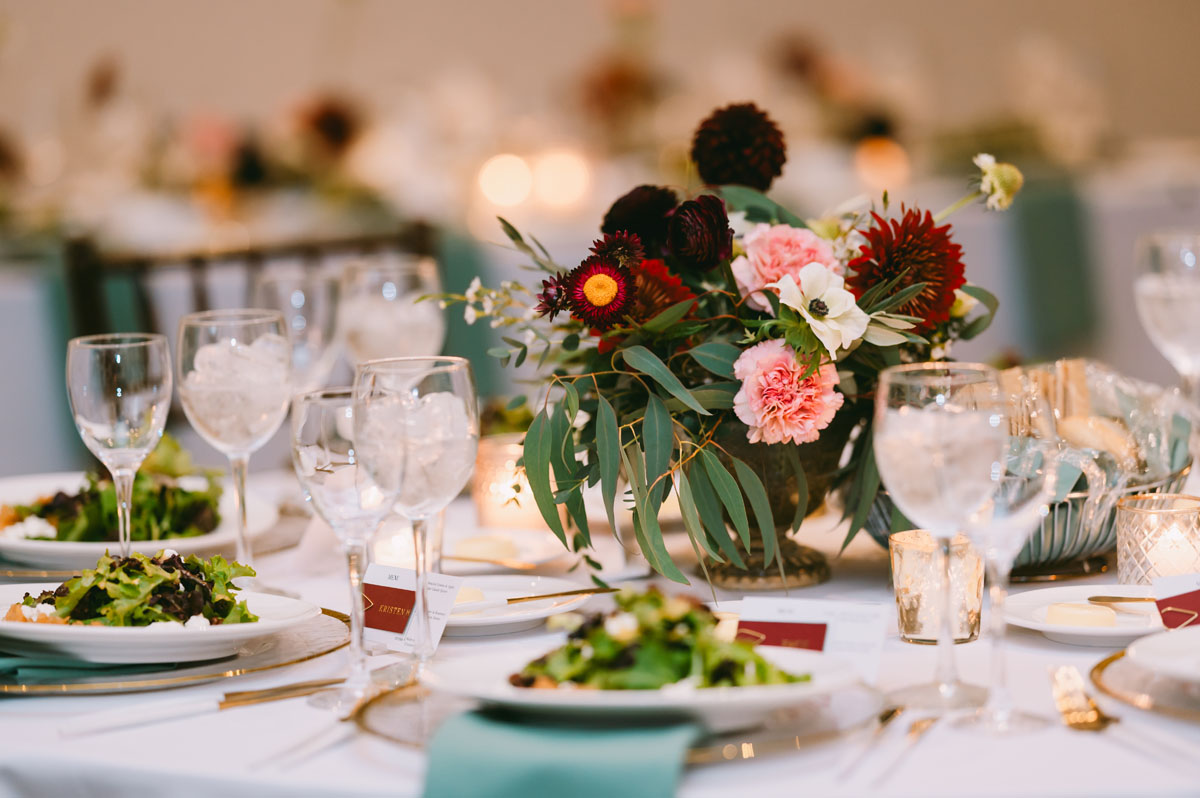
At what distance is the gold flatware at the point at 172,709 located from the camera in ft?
2.82

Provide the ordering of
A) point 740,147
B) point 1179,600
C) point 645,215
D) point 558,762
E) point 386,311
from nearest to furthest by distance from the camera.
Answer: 1. point 558,762
2. point 1179,600
3. point 645,215
4. point 740,147
5. point 386,311

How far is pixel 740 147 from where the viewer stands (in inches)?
51.0

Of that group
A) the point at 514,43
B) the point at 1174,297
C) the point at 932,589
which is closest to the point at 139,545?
the point at 932,589

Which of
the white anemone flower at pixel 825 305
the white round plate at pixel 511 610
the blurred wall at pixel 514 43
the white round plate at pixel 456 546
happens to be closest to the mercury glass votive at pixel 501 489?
the white round plate at pixel 456 546

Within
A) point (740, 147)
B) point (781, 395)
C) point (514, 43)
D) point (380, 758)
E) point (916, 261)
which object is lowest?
point (380, 758)

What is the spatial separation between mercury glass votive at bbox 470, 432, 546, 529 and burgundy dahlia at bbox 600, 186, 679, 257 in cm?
29

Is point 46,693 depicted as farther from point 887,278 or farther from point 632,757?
point 887,278

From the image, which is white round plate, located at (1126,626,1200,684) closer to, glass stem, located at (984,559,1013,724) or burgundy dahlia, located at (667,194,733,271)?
glass stem, located at (984,559,1013,724)

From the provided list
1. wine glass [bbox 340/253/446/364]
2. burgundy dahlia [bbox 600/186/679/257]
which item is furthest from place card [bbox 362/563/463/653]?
wine glass [bbox 340/253/446/364]

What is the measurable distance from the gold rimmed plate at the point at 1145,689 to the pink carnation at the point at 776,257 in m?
0.41

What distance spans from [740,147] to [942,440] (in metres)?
0.57

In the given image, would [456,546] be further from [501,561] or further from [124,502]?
[124,502]

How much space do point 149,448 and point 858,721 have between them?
70 centimetres

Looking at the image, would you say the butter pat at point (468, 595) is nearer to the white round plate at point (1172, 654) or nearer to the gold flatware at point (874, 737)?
the gold flatware at point (874, 737)
